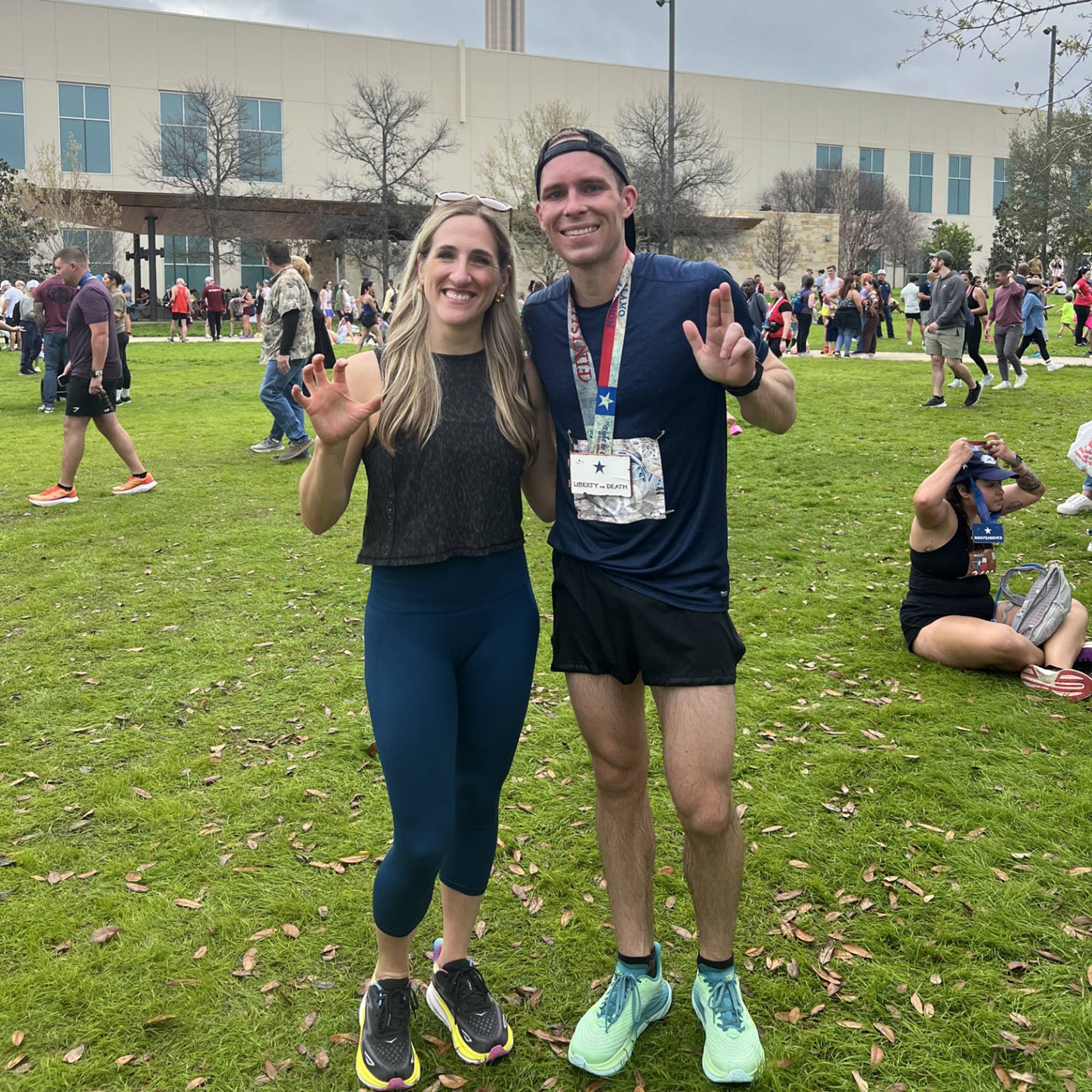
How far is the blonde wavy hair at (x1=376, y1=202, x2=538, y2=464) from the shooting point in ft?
8.44

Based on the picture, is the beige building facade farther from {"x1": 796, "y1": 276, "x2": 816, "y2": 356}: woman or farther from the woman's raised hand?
the woman's raised hand

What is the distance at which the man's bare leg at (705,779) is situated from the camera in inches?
101

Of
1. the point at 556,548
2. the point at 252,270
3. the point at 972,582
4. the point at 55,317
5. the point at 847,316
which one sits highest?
the point at 252,270

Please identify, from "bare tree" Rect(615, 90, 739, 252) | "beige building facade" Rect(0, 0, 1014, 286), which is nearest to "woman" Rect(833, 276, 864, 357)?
"bare tree" Rect(615, 90, 739, 252)

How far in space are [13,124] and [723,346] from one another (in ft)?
199

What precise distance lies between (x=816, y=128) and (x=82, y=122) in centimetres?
4646

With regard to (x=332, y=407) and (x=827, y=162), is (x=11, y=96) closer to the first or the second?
(x=827, y=162)

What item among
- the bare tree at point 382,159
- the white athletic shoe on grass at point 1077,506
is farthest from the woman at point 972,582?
the bare tree at point 382,159

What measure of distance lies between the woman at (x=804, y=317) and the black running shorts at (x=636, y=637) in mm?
24260

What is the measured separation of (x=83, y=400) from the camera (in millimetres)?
9406

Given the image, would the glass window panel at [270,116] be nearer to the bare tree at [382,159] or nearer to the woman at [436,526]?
the bare tree at [382,159]

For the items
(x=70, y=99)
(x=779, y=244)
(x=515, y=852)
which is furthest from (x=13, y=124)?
(x=515, y=852)

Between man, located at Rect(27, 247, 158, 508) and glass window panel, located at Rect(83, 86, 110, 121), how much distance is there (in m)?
51.5

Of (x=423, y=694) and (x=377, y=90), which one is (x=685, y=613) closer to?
(x=423, y=694)
